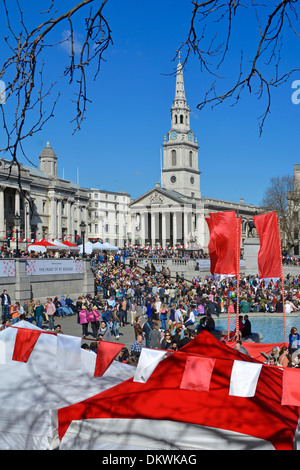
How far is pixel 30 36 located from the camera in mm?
3490

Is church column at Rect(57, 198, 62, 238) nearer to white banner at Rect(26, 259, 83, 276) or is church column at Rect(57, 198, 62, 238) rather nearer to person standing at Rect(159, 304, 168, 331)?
white banner at Rect(26, 259, 83, 276)

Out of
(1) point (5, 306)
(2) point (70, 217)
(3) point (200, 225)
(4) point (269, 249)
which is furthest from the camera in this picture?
(3) point (200, 225)

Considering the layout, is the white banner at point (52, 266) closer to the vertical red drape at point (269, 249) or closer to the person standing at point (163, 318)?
the person standing at point (163, 318)

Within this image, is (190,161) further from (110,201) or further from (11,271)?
(11,271)

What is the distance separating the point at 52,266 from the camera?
2795cm

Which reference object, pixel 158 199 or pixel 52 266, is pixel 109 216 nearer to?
pixel 158 199

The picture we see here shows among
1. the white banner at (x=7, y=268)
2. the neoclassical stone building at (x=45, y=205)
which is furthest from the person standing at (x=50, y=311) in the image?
the neoclassical stone building at (x=45, y=205)

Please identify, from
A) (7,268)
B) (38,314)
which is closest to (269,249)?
(38,314)

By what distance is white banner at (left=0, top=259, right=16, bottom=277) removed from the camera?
80.7 feet

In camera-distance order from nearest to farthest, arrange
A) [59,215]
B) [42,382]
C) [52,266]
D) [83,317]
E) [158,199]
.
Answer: [42,382] < [83,317] < [52,266] < [59,215] < [158,199]

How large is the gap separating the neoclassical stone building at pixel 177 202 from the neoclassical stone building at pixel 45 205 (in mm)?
31262

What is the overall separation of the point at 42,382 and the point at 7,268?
18279 millimetres

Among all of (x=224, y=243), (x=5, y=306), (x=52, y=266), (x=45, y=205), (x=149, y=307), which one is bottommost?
(x=149, y=307)
